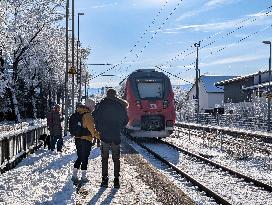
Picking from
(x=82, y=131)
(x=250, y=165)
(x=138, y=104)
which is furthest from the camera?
(x=138, y=104)

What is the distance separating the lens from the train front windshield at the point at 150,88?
74.1 ft

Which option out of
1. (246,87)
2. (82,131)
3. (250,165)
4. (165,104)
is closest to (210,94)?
(246,87)

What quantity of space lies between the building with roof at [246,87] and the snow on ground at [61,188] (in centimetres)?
4190

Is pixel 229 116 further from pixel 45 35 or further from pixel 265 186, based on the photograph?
pixel 265 186

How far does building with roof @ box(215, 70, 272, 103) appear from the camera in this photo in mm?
55425

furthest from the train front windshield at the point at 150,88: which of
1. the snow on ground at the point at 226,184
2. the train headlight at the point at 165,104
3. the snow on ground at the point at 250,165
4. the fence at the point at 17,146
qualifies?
the snow on ground at the point at 226,184

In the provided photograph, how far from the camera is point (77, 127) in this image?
10.0 m

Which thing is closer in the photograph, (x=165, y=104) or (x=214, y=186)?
(x=214, y=186)

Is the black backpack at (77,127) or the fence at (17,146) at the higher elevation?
the black backpack at (77,127)

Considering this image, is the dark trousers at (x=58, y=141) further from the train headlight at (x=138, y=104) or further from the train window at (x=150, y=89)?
the train window at (x=150, y=89)

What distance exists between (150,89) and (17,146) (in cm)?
973

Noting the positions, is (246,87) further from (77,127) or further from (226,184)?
(77,127)

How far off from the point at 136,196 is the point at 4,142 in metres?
4.99

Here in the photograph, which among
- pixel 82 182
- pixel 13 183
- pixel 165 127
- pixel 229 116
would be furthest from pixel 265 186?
pixel 229 116
